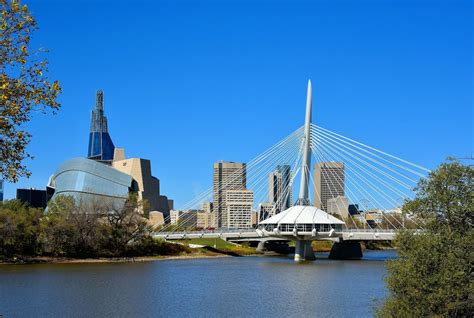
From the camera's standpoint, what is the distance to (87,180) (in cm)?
12900

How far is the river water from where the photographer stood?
102 ft

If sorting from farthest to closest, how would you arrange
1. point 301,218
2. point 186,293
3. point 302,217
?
point 302,217 → point 301,218 → point 186,293

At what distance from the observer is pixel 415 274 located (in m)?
18.4

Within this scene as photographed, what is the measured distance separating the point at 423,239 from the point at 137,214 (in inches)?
2394

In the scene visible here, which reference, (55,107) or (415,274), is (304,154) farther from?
(55,107)

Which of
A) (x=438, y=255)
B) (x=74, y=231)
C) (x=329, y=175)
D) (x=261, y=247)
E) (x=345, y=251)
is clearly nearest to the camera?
(x=438, y=255)

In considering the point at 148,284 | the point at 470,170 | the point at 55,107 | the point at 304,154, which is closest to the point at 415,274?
the point at 470,170

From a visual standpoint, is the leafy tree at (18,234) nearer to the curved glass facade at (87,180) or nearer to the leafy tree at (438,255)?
the leafy tree at (438,255)

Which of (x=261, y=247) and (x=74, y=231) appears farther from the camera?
(x=261, y=247)

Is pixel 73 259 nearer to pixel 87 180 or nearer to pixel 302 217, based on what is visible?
pixel 302 217

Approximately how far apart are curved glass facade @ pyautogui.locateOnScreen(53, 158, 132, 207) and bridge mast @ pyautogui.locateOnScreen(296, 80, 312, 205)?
5908cm

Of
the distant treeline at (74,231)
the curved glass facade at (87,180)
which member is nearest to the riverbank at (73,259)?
the distant treeline at (74,231)

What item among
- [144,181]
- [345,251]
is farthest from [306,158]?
[144,181]

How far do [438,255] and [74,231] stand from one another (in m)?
57.5
